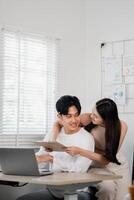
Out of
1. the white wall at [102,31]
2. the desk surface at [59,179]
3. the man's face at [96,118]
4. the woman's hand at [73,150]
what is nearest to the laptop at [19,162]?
the desk surface at [59,179]

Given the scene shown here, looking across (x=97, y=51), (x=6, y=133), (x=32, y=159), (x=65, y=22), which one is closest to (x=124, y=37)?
(x=97, y=51)

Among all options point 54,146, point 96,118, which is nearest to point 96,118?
point 96,118

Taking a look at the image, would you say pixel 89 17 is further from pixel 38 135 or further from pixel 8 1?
pixel 38 135

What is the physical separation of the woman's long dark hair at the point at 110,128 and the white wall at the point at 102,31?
868 millimetres

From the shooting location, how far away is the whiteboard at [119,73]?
428 cm

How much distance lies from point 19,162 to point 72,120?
67cm

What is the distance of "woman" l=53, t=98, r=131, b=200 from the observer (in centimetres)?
337

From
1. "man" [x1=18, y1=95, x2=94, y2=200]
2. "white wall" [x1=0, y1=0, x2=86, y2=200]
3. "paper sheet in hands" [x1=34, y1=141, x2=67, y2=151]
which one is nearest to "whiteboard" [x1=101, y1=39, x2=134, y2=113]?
"white wall" [x1=0, y1=0, x2=86, y2=200]

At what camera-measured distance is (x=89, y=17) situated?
185 inches

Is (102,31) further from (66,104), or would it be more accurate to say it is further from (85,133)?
(85,133)

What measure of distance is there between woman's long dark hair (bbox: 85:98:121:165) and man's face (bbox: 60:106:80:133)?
0.65ft

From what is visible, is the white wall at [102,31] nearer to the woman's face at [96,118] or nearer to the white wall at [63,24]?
the white wall at [63,24]

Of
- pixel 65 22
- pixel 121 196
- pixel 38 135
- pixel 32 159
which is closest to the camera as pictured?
pixel 32 159

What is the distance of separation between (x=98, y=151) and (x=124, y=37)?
4.57 ft
